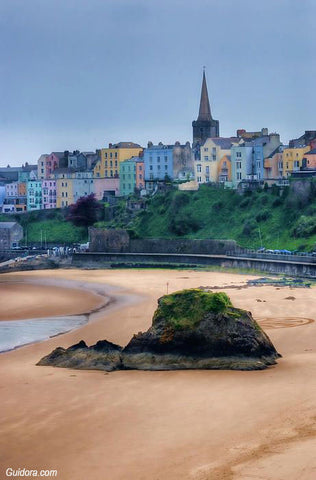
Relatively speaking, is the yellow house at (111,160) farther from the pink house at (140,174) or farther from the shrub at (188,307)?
the shrub at (188,307)

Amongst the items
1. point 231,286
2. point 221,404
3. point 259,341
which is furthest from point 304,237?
point 221,404

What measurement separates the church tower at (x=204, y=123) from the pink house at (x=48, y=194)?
19637 millimetres

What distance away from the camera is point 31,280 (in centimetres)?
6506

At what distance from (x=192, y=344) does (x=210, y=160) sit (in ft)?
236

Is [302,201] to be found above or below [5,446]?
above

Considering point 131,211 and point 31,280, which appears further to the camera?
point 131,211

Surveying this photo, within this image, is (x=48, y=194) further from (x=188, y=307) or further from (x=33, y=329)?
(x=188, y=307)

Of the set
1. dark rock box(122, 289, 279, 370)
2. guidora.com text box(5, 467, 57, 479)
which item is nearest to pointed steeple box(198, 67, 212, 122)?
dark rock box(122, 289, 279, 370)

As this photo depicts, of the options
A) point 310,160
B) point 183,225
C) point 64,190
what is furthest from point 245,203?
point 64,190

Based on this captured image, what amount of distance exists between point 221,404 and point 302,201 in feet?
186

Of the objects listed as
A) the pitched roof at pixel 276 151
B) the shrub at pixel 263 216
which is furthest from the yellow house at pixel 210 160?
the shrub at pixel 263 216

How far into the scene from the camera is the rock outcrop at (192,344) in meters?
26.1

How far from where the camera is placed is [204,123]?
120 m

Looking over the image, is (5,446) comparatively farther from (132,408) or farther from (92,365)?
(92,365)
